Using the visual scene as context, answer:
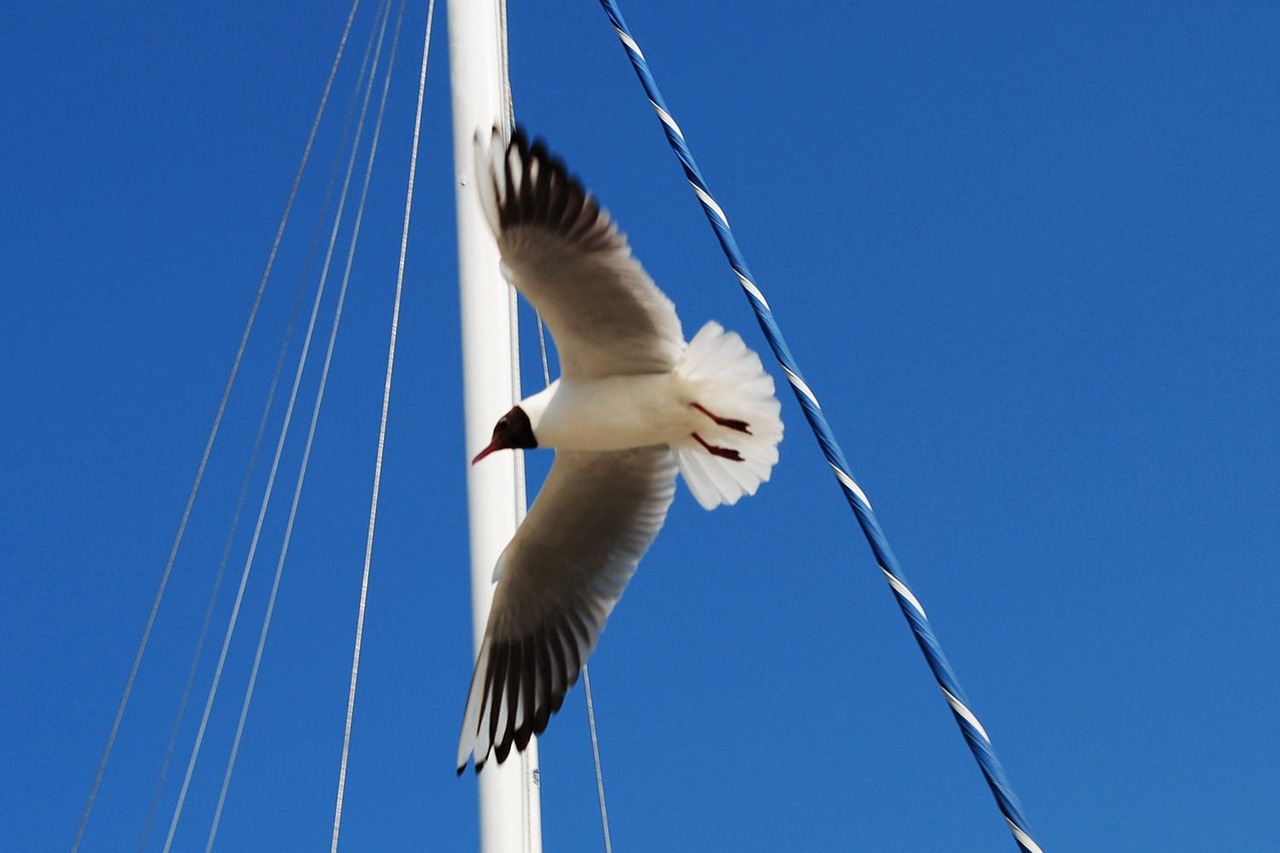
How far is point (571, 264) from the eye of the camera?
2.15 metres

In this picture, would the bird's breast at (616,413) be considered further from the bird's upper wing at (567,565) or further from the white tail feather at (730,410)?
the bird's upper wing at (567,565)

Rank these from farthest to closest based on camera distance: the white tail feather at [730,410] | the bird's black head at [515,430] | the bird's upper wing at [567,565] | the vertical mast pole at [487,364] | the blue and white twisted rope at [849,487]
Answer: the vertical mast pole at [487,364] → the bird's upper wing at [567,565] → the bird's black head at [515,430] → the white tail feather at [730,410] → the blue and white twisted rope at [849,487]

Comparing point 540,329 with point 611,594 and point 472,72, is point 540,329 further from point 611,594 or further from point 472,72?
point 611,594

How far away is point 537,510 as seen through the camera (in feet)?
8.46

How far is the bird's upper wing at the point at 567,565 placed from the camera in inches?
101

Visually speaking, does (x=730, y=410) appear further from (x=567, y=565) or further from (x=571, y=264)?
(x=567, y=565)

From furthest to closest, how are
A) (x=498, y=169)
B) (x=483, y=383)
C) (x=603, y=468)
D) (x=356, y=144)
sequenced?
(x=356, y=144)
(x=483, y=383)
(x=603, y=468)
(x=498, y=169)

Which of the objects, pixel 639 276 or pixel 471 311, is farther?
pixel 471 311

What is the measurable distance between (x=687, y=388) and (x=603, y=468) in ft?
1.10

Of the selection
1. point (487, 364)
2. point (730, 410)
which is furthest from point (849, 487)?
point (487, 364)

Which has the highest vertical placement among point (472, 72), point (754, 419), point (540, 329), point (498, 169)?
point (472, 72)

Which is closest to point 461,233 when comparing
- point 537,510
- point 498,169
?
point 537,510

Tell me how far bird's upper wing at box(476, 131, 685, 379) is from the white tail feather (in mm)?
62

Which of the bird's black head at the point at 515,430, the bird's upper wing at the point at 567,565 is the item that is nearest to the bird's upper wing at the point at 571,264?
the bird's black head at the point at 515,430
